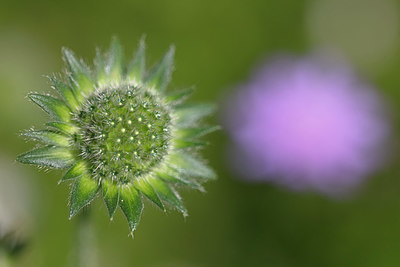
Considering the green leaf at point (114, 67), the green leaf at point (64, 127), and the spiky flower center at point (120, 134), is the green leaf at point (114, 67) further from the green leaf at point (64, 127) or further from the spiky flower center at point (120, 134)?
the green leaf at point (64, 127)

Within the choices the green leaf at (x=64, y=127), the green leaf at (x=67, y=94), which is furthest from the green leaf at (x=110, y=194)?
the green leaf at (x=67, y=94)

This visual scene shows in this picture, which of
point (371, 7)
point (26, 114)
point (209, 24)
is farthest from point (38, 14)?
point (371, 7)

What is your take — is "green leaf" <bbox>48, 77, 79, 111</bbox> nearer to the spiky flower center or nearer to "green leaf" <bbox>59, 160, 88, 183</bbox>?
the spiky flower center

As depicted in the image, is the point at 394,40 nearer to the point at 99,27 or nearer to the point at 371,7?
the point at 371,7

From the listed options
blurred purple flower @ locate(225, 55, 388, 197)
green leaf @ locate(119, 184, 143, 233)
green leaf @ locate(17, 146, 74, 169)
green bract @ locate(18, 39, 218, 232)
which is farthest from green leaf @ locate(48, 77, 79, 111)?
blurred purple flower @ locate(225, 55, 388, 197)

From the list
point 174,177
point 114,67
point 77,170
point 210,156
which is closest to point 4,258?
point 77,170
